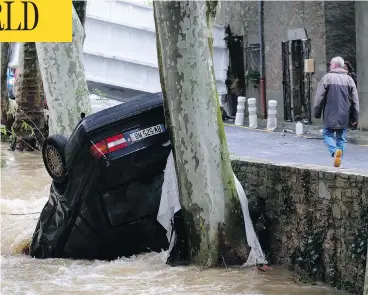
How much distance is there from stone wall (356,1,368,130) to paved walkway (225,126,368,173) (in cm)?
143

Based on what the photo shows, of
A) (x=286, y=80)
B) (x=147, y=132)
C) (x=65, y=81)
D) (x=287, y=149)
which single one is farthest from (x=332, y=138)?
(x=286, y=80)

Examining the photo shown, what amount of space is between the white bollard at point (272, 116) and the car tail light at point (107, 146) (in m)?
14.3

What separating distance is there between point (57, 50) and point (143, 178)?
526cm

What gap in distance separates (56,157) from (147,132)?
1.09m

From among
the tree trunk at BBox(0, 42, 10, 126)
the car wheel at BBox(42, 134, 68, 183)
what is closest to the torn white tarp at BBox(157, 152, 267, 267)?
the car wheel at BBox(42, 134, 68, 183)

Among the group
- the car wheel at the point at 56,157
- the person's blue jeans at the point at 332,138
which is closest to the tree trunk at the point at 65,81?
the person's blue jeans at the point at 332,138

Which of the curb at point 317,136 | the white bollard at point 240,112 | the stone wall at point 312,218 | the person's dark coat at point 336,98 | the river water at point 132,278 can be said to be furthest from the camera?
the white bollard at point 240,112

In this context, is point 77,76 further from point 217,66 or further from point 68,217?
point 217,66

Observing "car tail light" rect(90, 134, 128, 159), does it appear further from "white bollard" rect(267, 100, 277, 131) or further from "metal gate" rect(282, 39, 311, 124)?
"metal gate" rect(282, 39, 311, 124)

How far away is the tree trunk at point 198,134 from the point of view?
9852 millimetres

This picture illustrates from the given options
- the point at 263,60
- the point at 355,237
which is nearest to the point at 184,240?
the point at 355,237

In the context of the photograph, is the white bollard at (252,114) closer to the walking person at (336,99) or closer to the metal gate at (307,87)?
the metal gate at (307,87)

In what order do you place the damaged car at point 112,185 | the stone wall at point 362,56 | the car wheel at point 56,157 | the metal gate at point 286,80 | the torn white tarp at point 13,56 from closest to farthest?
the damaged car at point 112,185 < the car wheel at point 56,157 < the stone wall at point 362,56 < the metal gate at point 286,80 < the torn white tarp at point 13,56

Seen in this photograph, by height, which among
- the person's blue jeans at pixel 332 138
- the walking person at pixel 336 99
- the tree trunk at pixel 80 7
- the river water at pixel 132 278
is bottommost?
the river water at pixel 132 278
